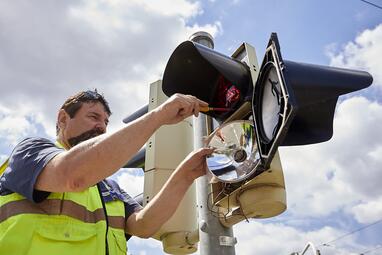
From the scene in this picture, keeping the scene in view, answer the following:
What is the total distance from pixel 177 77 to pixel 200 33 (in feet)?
1.93

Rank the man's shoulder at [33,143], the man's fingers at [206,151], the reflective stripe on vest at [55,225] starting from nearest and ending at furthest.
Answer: the reflective stripe on vest at [55,225] < the man's shoulder at [33,143] < the man's fingers at [206,151]

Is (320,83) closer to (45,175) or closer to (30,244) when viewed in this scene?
(45,175)

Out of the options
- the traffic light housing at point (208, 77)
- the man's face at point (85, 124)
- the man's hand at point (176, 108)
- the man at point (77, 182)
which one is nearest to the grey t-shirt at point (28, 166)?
the man at point (77, 182)

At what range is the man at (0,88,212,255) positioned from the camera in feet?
5.31

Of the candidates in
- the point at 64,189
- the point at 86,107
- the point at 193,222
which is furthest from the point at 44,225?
the point at 193,222

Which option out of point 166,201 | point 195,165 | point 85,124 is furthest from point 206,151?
point 85,124

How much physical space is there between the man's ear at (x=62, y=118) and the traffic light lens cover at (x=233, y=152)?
32.8 inches

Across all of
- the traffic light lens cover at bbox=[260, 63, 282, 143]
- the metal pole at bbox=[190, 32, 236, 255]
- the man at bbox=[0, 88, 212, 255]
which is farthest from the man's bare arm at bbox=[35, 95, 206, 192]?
the metal pole at bbox=[190, 32, 236, 255]

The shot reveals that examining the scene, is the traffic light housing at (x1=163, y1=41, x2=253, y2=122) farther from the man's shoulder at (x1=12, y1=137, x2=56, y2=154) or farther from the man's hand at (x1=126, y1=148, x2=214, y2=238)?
the man's shoulder at (x1=12, y1=137, x2=56, y2=154)

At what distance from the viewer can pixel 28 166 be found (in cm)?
174

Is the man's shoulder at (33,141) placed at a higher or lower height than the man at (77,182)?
higher

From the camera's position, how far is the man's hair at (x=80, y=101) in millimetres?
2285

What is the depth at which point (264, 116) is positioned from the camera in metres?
1.80

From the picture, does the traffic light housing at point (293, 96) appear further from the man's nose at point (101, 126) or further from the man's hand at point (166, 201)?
the man's nose at point (101, 126)
